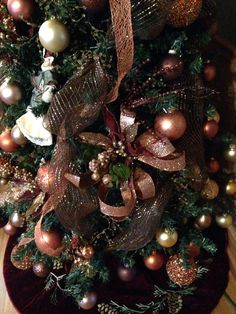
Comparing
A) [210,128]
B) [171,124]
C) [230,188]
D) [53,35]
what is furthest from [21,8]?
[230,188]

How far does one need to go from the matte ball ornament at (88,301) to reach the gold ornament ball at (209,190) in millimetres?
435

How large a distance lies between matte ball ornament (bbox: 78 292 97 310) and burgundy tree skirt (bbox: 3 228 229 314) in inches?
0.8

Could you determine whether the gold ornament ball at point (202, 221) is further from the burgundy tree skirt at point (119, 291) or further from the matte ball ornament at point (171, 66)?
the matte ball ornament at point (171, 66)

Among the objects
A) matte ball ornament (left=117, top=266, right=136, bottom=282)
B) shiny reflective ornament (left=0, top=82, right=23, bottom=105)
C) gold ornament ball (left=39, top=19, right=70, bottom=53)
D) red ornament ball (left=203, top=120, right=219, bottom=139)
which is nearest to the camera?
gold ornament ball (left=39, top=19, right=70, bottom=53)

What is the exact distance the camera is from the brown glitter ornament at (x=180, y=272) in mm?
1021

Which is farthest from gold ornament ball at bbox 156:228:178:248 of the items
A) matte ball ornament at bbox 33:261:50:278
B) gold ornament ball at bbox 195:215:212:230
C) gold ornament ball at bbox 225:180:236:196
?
matte ball ornament at bbox 33:261:50:278

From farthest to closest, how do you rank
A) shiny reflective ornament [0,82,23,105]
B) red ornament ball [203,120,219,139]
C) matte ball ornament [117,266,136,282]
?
1. matte ball ornament [117,266,136,282]
2. red ornament ball [203,120,219,139]
3. shiny reflective ornament [0,82,23,105]

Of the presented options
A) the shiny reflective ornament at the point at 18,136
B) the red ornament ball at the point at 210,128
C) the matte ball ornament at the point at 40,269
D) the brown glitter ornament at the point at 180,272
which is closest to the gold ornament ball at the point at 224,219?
the brown glitter ornament at the point at 180,272

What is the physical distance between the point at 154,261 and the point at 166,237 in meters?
0.11

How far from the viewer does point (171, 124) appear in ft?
2.54

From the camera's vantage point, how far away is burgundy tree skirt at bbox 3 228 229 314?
3.35 ft

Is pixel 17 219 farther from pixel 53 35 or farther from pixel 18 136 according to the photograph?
pixel 53 35

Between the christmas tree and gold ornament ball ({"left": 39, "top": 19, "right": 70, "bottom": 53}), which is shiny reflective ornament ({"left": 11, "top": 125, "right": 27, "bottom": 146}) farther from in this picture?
gold ornament ball ({"left": 39, "top": 19, "right": 70, "bottom": 53})

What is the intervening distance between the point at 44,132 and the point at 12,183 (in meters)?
0.25
